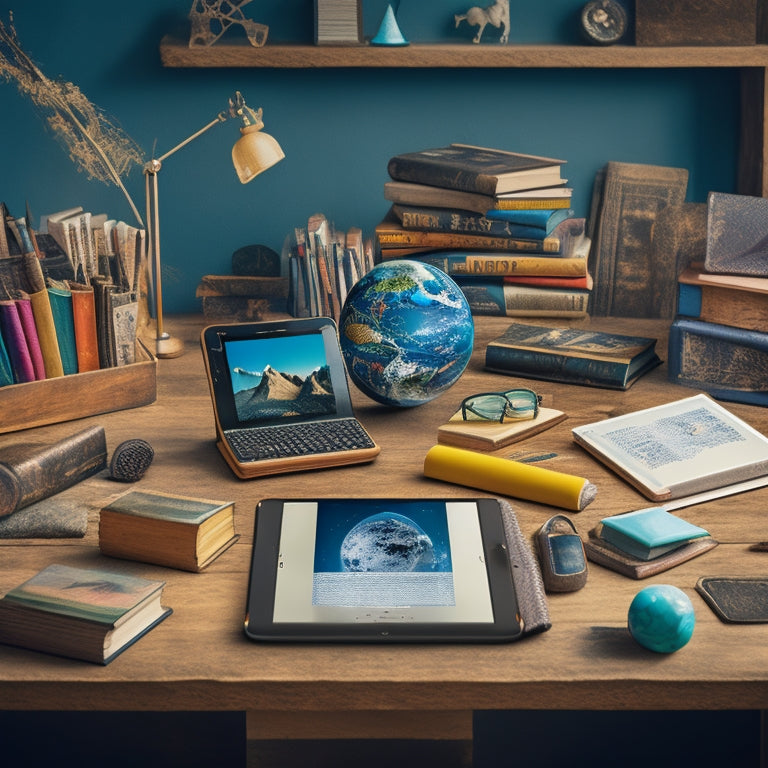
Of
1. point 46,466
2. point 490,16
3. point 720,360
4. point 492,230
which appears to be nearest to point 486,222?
point 492,230

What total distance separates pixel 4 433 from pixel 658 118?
1.51m

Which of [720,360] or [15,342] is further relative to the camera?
[720,360]

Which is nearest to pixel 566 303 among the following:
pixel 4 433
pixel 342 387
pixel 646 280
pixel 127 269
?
pixel 646 280

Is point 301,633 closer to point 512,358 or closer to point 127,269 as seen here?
point 512,358

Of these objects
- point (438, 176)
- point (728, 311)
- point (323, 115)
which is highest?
point (323, 115)

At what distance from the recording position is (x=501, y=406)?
5.25 feet

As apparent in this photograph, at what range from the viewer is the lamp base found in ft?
6.52

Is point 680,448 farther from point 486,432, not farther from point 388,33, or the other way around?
point 388,33

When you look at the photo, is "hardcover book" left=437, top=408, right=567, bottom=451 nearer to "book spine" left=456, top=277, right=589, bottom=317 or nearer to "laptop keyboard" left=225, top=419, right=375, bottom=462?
"laptop keyboard" left=225, top=419, right=375, bottom=462

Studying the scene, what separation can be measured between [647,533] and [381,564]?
0.31 metres

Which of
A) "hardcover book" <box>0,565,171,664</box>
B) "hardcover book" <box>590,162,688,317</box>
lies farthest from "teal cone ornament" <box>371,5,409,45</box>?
"hardcover book" <box>0,565,171,664</box>

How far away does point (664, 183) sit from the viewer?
2.27 m

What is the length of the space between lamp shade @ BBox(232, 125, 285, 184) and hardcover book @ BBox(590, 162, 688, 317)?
2.56 ft

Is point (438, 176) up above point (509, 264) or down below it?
above
